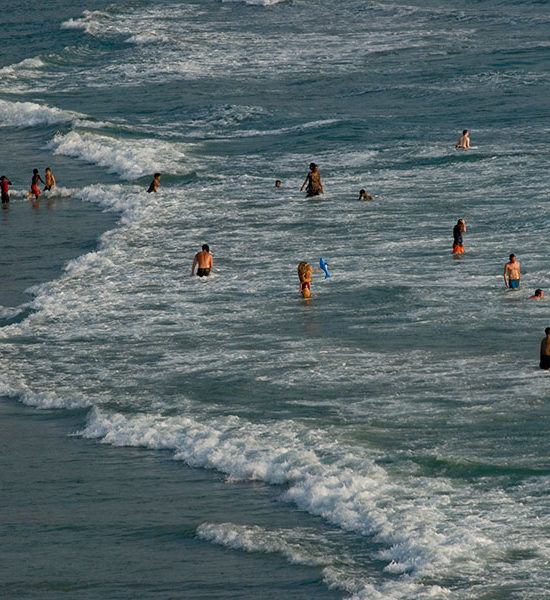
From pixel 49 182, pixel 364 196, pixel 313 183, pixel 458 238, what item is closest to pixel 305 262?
pixel 458 238

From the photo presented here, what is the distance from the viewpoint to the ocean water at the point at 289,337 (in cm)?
1609

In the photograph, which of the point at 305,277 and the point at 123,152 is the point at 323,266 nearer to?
the point at 305,277

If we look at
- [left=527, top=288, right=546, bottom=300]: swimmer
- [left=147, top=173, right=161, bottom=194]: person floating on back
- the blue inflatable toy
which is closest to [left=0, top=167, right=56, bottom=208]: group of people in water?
[left=147, top=173, right=161, bottom=194]: person floating on back

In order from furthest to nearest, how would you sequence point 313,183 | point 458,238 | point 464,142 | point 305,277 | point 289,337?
point 464,142 < point 313,183 < point 458,238 < point 305,277 < point 289,337

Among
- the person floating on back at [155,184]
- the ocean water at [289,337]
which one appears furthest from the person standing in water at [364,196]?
the person floating on back at [155,184]

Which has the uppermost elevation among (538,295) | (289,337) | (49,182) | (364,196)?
(49,182)

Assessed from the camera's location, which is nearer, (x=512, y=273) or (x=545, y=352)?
(x=545, y=352)

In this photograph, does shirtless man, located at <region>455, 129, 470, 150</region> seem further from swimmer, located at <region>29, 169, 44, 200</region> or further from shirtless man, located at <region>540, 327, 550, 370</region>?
shirtless man, located at <region>540, 327, 550, 370</region>

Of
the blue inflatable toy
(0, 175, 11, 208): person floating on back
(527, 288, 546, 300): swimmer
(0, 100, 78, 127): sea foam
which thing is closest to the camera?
(527, 288, 546, 300): swimmer

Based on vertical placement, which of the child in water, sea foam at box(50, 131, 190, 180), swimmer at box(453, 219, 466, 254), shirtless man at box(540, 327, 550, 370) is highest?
sea foam at box(50, 131, 190, 180)

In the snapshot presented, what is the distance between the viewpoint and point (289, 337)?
25000mm

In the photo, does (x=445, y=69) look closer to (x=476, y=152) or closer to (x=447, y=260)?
(x=476, y=152)

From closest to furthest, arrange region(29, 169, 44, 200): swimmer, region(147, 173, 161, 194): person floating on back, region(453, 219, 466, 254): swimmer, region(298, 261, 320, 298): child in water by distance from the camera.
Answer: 1. region(298, 261, 320, 298): child in water
2. region(453, 219, 466, 254): swimmer
3. region(147, 173, 161, 194): person floating on back
4. region(29, 169, 44, 200): swimmer

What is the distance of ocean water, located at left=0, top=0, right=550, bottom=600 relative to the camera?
16.1 m
